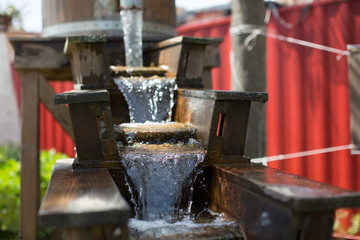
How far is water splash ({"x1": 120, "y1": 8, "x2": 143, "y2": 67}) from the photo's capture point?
3.90 metres

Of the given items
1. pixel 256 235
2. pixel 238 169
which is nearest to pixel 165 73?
pixel 238 169

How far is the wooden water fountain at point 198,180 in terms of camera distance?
1.60 m

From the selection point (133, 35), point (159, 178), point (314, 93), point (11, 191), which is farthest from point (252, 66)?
point (11, 191)

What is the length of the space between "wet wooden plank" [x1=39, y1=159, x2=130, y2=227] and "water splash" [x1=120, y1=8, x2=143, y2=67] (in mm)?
2030

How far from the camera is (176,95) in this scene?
3.28 m

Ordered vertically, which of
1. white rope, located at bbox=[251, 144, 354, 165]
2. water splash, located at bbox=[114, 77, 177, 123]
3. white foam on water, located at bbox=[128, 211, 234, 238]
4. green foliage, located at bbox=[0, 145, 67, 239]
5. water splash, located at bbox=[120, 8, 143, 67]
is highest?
water splash, located at bbox=[120, 8, 143, 67]

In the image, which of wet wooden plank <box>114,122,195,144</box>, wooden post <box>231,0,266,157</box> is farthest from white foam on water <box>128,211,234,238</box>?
wooden post <box>231,0,266,157</box>

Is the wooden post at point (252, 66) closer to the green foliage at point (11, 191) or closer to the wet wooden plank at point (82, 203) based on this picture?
the wet wooden plank at point (82, 203)

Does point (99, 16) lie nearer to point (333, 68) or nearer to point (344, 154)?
point (333, 68)

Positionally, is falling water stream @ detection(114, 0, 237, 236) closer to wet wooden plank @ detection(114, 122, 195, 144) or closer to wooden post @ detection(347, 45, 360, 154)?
wet wooden plank @ detection(114, 122, 195, 144)

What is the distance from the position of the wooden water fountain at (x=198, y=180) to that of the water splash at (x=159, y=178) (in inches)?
3.1

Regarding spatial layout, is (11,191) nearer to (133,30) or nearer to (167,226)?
(133,30)

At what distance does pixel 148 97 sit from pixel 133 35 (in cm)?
95

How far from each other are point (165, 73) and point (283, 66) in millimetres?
2659
